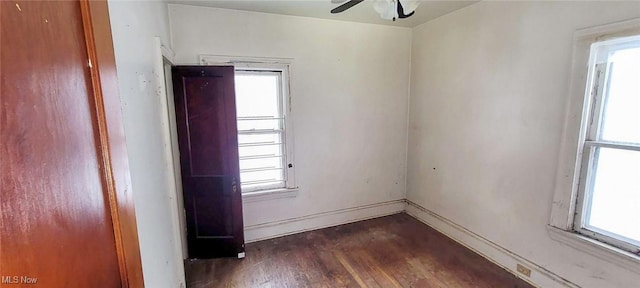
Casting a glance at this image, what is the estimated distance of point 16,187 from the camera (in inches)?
14.9

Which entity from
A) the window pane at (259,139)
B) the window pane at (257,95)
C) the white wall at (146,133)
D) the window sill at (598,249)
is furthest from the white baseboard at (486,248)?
the white wall at (146,133)

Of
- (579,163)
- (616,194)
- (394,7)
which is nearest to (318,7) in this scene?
(394,7)

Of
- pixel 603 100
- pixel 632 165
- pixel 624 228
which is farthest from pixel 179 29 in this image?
pixel 624 228

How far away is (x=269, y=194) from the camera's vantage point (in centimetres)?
314

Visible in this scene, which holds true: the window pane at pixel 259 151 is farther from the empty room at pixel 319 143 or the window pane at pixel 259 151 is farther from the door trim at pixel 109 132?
the door trim at pixel 109 132

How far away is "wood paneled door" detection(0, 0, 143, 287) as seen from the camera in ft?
1.24

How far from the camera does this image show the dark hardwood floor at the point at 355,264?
243 cm

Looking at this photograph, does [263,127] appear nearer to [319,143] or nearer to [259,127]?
[259,127]

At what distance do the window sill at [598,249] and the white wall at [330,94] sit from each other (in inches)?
72.8

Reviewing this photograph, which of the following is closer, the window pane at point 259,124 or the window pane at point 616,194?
the window pane at point 616,194

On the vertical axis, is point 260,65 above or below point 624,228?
above

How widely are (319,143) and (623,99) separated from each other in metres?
2.52

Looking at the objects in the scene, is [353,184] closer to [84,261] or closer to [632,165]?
[632,165]

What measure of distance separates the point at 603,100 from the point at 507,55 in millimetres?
778
